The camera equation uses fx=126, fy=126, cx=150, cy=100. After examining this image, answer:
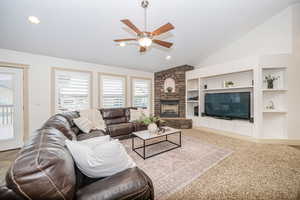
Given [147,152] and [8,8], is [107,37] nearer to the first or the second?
[8,8]

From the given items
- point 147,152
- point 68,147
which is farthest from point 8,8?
point 147,152

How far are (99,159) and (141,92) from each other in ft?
14.9

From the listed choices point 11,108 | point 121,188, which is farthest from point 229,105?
point 11,108

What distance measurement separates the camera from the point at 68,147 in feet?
3.69

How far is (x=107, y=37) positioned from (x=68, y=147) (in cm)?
280

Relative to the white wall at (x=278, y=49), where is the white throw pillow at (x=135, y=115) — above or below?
below

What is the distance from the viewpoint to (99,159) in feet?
3.51

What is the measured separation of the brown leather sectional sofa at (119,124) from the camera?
3500mm

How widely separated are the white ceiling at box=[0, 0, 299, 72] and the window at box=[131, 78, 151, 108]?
147 centimetres

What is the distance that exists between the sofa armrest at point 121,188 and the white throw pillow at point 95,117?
243 centimetres

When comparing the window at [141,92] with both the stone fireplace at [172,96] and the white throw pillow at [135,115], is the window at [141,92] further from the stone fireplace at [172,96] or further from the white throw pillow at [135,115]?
the white throw pillow at [135,115]

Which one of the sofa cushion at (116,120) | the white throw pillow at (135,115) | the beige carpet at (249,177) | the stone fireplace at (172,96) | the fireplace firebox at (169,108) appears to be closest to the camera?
the beige carpet at (249,177)

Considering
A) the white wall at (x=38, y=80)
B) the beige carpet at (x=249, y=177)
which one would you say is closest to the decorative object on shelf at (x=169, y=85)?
the beige carpet at (x=249, y=177)

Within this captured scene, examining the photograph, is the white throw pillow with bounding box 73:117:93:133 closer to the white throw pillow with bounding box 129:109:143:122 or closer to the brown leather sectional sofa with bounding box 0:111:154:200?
the white throw pillow with bounding box 129:109:143:122
